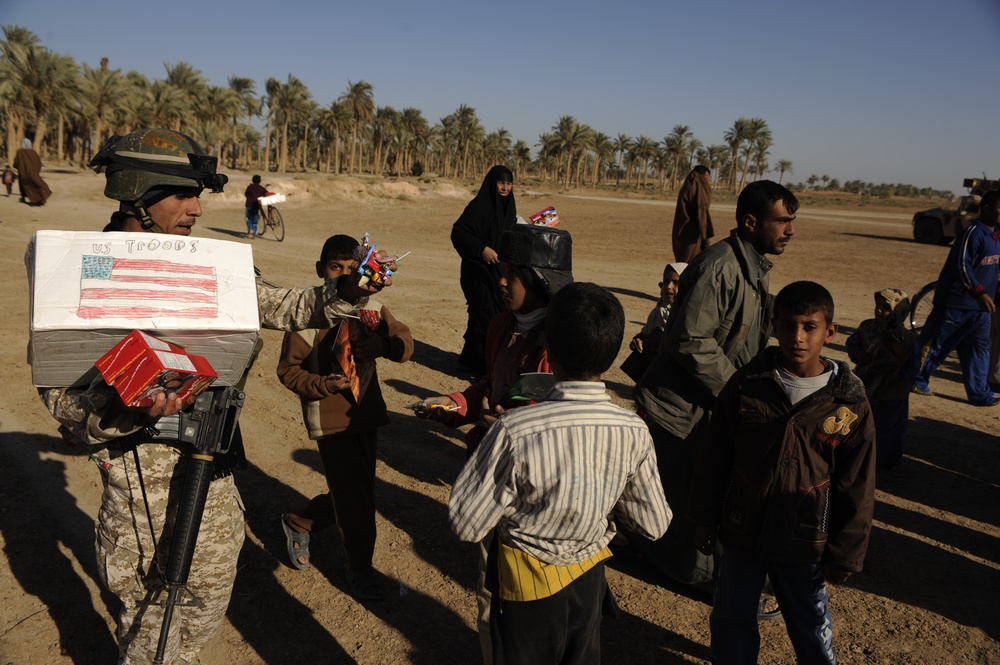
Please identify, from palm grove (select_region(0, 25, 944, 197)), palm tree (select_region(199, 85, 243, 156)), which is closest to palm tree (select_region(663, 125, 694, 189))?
palm grove (select_region(0, 25, 944, 197))

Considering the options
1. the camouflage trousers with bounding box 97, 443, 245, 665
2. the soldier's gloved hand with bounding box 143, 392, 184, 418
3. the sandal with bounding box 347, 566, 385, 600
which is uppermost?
the soldier's gloved hand with bounding box 143, 392, 184, 418

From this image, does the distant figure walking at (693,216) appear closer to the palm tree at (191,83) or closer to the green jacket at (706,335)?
the green jacket at (706,335)

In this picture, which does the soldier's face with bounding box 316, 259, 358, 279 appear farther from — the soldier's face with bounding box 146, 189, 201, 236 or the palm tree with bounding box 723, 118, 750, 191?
the palm tree with bounding box 723, 118, 750, 191

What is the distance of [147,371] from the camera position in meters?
2.06

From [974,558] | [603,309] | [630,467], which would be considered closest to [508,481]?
[630,467]

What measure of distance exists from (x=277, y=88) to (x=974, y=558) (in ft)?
234

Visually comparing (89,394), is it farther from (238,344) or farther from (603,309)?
(603,309)

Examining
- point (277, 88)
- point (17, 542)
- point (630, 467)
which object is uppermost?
point (277, 88)

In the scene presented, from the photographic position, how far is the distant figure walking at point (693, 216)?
8961 mm

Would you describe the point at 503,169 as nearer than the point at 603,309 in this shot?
No

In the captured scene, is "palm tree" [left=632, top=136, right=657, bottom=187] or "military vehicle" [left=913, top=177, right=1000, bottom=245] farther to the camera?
"palm tree" [left=632, top=136, right=657, bottom=187]

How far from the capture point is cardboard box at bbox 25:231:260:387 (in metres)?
2.16

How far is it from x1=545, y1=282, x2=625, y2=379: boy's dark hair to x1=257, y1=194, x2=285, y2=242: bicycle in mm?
16940

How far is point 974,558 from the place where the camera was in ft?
14.8
